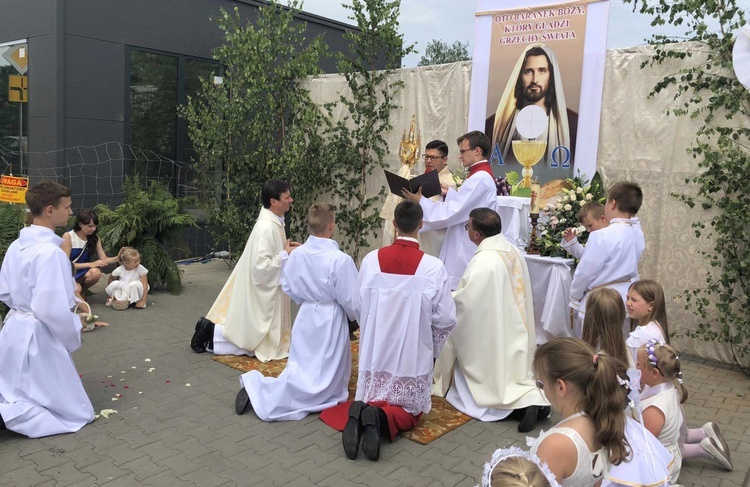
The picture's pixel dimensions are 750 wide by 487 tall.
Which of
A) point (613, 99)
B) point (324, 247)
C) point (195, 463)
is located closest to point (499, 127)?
point (613, 99)

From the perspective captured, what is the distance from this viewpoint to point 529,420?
4480mm

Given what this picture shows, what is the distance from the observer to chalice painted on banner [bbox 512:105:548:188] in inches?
271

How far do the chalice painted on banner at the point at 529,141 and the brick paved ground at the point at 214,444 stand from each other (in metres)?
2.66

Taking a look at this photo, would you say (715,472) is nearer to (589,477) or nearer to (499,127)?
(589,477)

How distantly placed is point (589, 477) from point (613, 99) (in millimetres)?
5306

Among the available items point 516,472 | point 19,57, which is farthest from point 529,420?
point 19,57

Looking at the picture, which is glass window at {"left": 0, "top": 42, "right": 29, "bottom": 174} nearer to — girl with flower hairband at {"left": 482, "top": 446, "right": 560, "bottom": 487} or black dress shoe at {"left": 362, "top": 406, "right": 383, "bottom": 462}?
black dress shoe at {"left": 362, "top": 406, "right": 383, "bottom": 462}

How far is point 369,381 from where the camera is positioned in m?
4.31

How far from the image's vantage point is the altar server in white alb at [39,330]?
4074mm

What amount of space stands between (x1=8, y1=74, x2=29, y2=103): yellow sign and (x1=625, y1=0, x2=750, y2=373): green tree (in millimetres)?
8503

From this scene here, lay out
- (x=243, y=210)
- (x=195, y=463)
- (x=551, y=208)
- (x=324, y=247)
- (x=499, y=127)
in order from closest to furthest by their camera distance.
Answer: (x=195, y=463) < (x=324, y=247) < (x=551, y=208) < (x=499, y=127) < (x=243, y=210)

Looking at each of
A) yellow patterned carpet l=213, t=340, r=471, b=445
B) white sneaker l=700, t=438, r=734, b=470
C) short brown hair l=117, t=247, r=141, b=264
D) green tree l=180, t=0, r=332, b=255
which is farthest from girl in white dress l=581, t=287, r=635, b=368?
green tree l=180, t=0, r=332, b=255

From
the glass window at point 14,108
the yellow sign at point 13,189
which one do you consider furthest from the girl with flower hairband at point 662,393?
the glass window at point 14,108

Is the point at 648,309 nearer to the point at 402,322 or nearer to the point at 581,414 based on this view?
the point at 402,322
